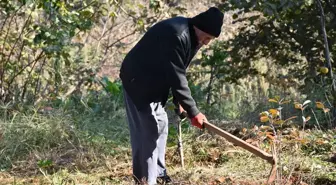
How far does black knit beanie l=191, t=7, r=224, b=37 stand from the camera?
422 cm

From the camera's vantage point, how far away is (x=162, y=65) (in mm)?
4254

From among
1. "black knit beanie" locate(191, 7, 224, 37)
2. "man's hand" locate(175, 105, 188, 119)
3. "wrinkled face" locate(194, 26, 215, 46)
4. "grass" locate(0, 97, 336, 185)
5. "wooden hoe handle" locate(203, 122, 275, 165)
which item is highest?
"black knit beanie" locate(191, 7, 224, 37)

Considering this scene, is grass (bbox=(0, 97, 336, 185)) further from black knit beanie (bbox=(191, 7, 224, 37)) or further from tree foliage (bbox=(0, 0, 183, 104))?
black knit beanie (bbox=(191, 7, 224, 37))

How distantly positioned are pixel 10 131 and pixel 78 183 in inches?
64.8

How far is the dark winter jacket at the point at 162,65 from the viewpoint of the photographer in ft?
13.7

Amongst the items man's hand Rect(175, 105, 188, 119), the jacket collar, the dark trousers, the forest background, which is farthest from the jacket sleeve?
the forest background

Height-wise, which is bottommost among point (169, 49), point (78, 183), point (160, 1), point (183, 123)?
point (78, 183)

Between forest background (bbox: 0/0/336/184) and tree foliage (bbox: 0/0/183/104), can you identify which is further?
tree foliage (bbox: 0/0/183/104)

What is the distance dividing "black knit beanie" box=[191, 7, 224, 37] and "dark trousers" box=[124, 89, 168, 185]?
2.34 ft

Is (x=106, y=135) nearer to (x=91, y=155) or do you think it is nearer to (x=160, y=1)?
(x=91, y=155)

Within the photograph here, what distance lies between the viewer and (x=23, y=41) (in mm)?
7465

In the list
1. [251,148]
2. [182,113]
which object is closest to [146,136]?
[182,113]

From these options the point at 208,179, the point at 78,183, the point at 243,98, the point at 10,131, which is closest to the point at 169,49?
the point at 208,179

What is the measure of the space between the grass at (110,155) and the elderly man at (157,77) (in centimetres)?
48
